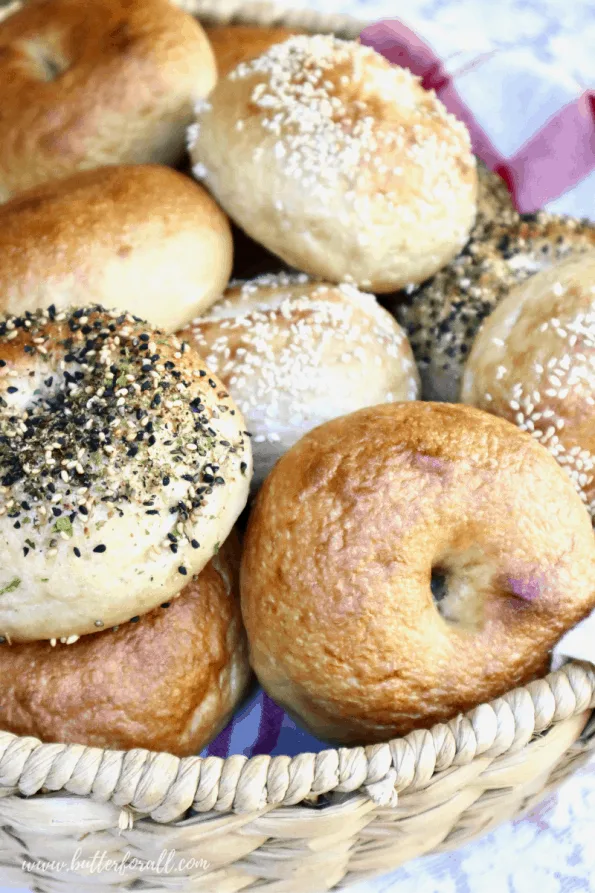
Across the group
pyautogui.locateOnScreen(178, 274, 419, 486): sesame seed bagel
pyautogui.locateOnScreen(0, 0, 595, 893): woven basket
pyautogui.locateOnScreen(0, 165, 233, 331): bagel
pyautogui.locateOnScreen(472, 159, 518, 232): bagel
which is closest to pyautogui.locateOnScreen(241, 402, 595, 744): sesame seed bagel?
pyautogui.locateOnScreen(0, 0, 595, 893): woven basket

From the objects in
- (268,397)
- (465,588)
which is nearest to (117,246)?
(268,397)

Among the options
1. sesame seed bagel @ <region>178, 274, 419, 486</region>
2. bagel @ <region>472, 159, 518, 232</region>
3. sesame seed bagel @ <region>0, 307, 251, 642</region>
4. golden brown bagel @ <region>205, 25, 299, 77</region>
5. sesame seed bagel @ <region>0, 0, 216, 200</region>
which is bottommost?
bagel @ <region>472, 159, 518, 232</region>

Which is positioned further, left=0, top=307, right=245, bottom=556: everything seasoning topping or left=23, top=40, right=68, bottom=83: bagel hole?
left=23, top=40, right=68, bottom=83: bagel hole

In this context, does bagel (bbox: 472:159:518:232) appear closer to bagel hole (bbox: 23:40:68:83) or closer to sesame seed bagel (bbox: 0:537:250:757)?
bagel hole (bbox: 23:40:68:83)

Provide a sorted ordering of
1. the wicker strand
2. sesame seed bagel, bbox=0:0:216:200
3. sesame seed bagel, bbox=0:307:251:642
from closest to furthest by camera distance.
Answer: the wicker strand, sesame seed bagel, bbox=0:307:251:642, sesame seed bagel, bbox=0:0:216:200

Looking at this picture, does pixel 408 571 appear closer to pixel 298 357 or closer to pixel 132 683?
pixel 132 683

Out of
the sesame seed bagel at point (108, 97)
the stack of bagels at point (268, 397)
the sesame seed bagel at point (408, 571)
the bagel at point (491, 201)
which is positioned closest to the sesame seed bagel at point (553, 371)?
the stack of bagels at point (268, 397)

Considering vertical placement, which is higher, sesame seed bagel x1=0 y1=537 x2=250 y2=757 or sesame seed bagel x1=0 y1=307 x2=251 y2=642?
sesame seed bagel x1=0 y1=307 x2=251 y2=642
